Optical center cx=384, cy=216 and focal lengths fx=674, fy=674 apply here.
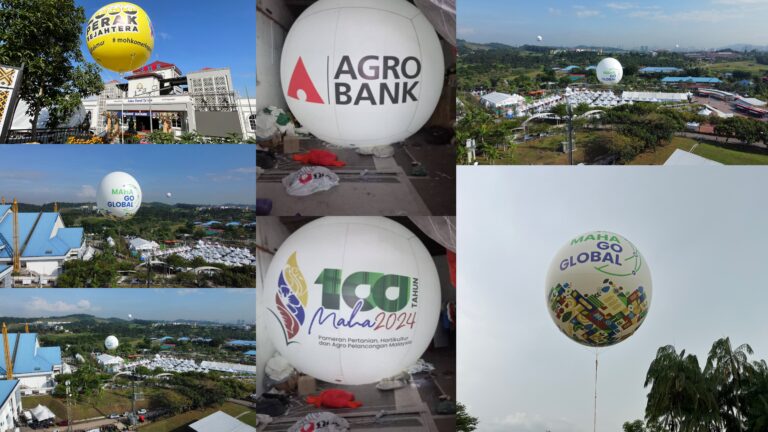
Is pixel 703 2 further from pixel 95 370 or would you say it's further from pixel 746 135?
pixel 95 370

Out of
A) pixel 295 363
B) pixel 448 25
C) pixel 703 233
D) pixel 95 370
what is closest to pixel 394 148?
pixel 448 25

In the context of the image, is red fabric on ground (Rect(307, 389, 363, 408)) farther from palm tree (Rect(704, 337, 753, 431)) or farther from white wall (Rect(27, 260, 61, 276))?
palm tree (Rect(704, 337, 753, 431))

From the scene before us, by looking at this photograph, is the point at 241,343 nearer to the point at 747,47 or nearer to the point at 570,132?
the point at 570,132

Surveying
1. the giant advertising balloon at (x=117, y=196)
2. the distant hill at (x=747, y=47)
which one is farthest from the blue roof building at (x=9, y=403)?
the distant hill at (x=747, y=47)

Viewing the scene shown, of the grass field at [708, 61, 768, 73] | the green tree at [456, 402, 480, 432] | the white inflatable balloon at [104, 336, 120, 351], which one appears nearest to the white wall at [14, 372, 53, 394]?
the white inflatable balloon at [104, 336, 120, 351]

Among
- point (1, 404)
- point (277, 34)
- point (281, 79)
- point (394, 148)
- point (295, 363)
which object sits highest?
point (277, 34)

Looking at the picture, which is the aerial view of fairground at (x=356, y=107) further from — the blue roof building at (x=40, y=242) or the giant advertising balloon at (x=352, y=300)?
the blue roof building at (x=40, y=242)
